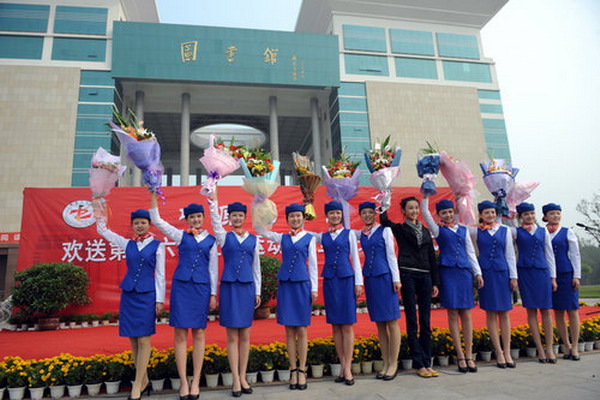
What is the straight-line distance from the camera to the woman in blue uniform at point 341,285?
3275mm

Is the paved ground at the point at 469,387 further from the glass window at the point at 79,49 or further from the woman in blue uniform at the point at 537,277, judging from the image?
the glass window at the point at 79,49

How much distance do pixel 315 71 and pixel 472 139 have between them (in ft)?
32.5

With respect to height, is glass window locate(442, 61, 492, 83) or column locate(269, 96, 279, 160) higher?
glass window locate(442, 61, 492, 83)

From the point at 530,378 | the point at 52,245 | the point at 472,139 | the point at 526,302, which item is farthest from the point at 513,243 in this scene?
the point at 472,139

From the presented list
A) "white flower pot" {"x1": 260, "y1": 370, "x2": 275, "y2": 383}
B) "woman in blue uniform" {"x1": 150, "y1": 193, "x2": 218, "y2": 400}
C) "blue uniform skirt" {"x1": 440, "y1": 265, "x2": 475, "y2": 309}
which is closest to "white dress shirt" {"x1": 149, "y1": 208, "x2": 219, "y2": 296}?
"woman in blue uniform" {"x1": 150, "y1": 193, "x2": 218, "y2": 400}

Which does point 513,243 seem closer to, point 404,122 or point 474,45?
point 404,122

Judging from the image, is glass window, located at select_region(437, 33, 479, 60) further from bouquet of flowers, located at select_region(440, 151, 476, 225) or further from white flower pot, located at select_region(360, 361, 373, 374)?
white flower pot, located at select_region(360, 361, 373, 374)

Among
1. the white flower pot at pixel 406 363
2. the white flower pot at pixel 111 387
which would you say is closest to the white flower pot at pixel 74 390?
the white flower pot at pixel 111 387

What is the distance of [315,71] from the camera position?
794 inches

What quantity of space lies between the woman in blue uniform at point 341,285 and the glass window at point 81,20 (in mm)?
20311

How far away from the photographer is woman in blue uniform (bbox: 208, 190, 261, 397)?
3.09 meters

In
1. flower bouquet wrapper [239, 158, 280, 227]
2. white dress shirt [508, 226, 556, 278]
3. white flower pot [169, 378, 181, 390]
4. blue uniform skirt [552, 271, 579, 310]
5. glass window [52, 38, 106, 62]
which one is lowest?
white flower pot [169, 378, 181, 390]

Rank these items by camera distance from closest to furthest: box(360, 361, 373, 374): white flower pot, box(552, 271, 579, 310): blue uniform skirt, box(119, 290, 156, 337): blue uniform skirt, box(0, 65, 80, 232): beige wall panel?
box(119, 290, 156, 337): blue uniform skirt, box(360, 361, 373, 374): white flower pot, box(552, 271, 579, 310): blue uniform skirt, box(0, 65, 80, 232): beige wall panel

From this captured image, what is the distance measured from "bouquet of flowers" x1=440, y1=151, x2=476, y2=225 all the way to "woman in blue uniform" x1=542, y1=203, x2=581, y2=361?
937 millimetres
